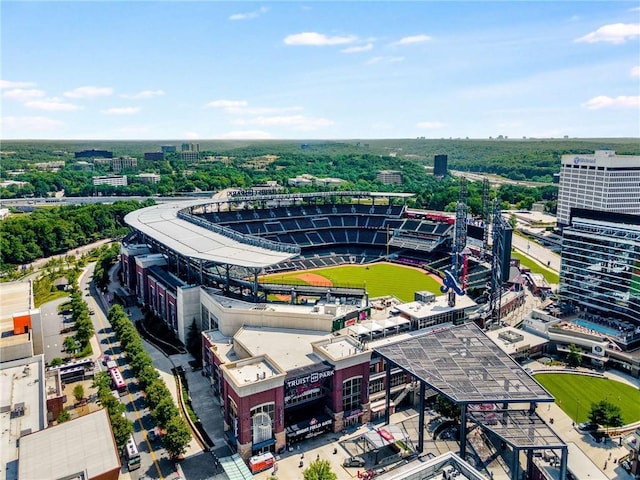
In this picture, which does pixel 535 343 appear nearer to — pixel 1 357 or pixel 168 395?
pixel 168 395

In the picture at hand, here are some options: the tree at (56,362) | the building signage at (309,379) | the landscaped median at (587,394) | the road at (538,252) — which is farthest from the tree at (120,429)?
the road at (538,252)

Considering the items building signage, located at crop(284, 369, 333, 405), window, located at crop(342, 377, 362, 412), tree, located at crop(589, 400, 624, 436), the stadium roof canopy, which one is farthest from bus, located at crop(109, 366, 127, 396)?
tree, located at crop(589, 400, 624, 436)

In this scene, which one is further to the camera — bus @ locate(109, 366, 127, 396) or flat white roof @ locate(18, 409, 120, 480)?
bus @ locate(109, 366, 127, 396)

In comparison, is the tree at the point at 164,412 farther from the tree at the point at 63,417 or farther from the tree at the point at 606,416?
the tree at the point at 606,416

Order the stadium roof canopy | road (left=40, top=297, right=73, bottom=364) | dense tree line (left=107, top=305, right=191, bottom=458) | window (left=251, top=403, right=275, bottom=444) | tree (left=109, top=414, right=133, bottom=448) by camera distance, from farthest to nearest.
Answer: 1. road (left=40, top=297, right=73, bottom=364)
2. window (left=251, top=403, right=275, bottom=444)
3. tree (left=109, top=414, right=133, bottom=448)
4. dense tree line (left=107, top=305, right=191, bottom=458)
5. the stadium roof canopy

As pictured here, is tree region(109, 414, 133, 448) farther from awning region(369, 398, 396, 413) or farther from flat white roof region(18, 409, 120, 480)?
awning region(369, 398, 396, 413)

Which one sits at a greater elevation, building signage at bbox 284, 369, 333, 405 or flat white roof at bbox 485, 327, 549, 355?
building signage at bbox 284, 369, 333, 405

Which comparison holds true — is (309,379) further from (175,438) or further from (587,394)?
(587,394)
